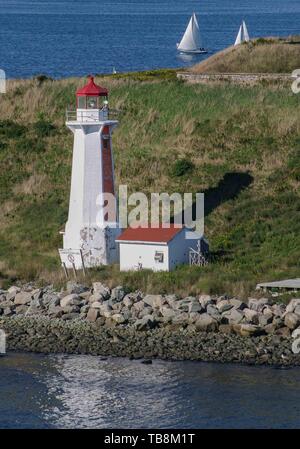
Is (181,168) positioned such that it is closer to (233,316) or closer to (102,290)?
(102,290)

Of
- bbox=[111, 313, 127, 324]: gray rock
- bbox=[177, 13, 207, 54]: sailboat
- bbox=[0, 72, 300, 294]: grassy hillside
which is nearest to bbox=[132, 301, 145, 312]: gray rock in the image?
bbox=[111, 313, 127, 324]: gray rock

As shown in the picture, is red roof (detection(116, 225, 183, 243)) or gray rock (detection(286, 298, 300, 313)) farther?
red roof (detection(116, 225, 183, 243))

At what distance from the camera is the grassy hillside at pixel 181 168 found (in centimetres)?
3619

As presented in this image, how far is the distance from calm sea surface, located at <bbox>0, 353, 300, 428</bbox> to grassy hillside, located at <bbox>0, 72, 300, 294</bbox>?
478cm

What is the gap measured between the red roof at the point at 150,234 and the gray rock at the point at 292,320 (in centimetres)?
511

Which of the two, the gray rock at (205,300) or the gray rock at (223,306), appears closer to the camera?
the gray rock at (223,306)

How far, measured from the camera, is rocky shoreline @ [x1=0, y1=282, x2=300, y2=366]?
30.4 metres

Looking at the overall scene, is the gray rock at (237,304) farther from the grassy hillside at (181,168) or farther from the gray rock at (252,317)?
the grassy hillside at (181,168)

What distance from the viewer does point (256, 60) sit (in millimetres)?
53781

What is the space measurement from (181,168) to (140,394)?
1573 cm

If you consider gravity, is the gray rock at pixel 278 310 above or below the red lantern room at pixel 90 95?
below

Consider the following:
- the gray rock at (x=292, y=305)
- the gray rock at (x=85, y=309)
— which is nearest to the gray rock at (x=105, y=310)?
the gray rock at (x=85, y=309)

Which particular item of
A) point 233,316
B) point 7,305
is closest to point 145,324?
point 233,316

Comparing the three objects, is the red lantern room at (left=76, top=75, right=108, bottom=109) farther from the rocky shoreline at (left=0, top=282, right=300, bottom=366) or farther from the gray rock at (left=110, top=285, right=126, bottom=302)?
the gray rock at (left=110, top=285, right=126, bottom=302)
